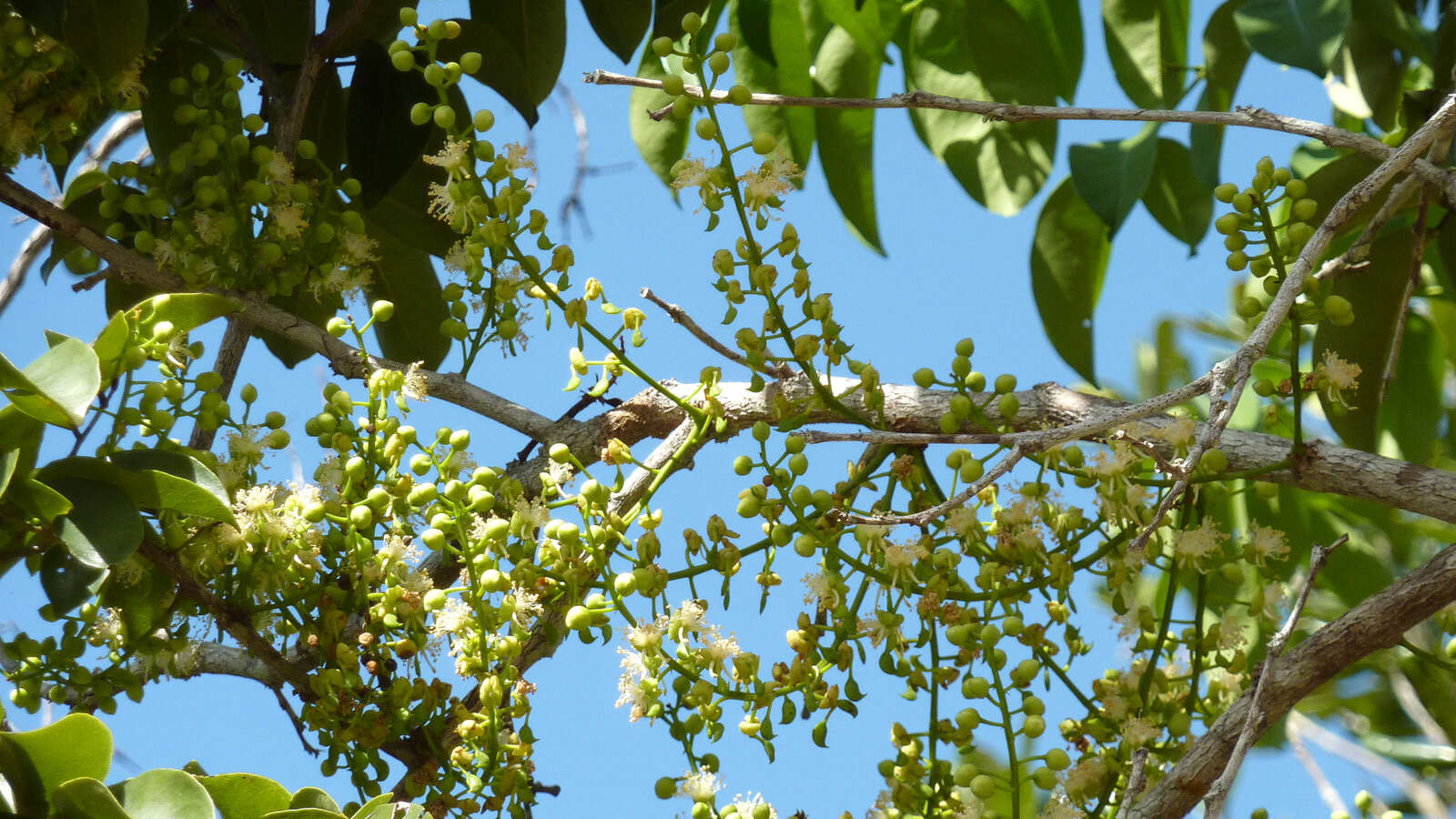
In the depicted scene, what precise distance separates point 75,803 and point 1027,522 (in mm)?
636

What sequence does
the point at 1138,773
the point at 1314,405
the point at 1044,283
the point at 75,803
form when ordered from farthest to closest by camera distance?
the point at 1314,405, the point at 1044,283, the point at 1138,773, the point at 75,803

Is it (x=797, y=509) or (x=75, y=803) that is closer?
(x=75, y=803)

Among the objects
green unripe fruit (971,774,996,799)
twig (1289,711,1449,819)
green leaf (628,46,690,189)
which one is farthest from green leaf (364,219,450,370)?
twig (1289,711,1449,819)

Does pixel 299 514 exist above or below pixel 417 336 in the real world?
below

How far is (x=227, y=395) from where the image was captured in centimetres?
123

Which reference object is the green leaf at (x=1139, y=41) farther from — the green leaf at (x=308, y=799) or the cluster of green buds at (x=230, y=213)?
the green leaf at (x=308, y=799)

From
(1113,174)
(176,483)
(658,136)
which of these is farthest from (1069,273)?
(176,483)

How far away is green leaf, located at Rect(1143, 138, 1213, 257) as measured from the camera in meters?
1.46

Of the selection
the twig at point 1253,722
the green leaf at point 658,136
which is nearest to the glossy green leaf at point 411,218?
the green leaf at point 658,136

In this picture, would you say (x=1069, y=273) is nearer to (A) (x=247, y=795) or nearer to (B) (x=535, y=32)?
(B) (x=535, y=32)

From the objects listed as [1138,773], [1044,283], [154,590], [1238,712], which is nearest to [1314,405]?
[1044,283]

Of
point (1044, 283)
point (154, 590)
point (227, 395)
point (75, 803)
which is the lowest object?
point (75, 803)

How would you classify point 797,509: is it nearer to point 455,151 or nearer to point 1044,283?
point 455,151

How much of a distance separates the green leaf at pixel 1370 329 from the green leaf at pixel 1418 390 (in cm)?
20
